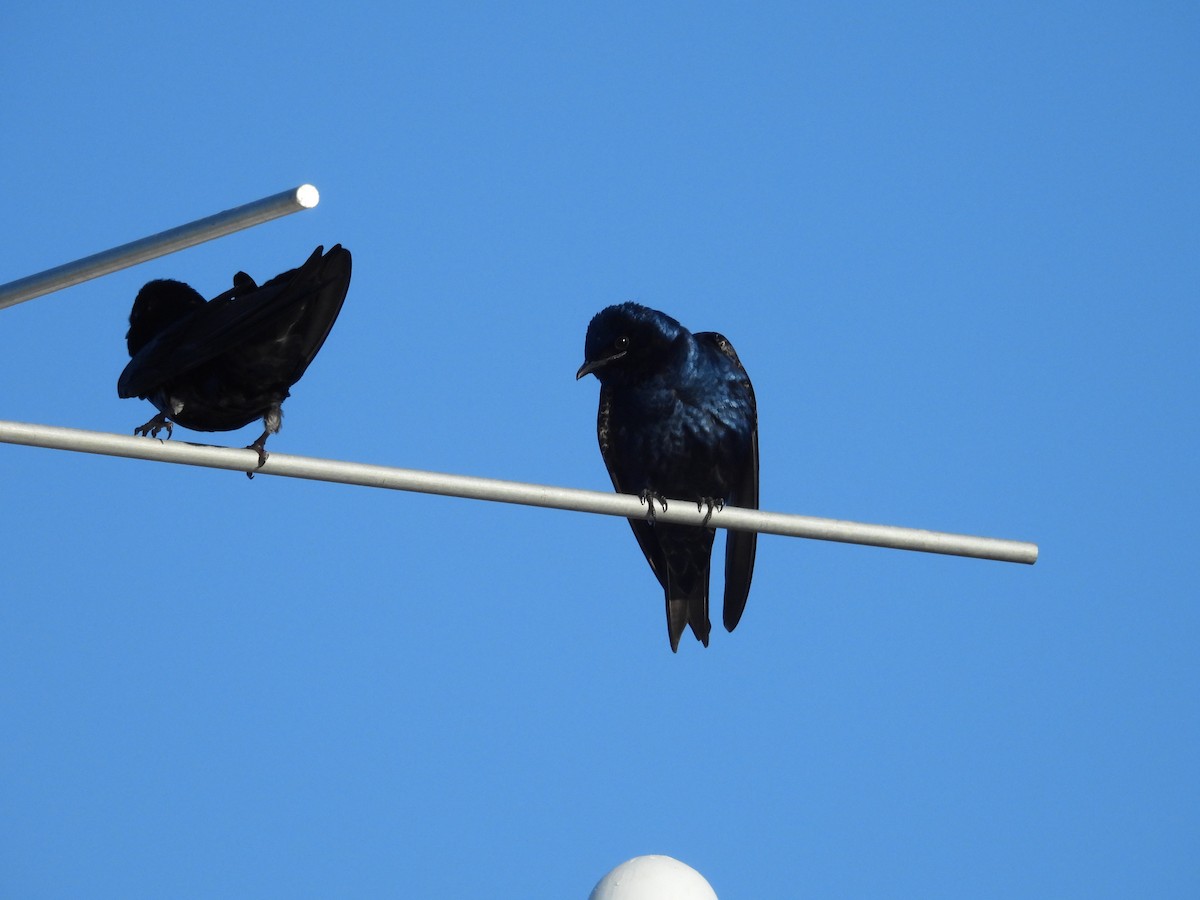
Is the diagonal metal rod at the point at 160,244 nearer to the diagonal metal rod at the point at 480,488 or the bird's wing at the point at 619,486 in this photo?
the diagonal metal rod at the point at 480,488

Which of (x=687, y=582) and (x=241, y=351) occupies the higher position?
(x=241, y=351)

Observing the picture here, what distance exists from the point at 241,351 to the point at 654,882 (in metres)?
2.78

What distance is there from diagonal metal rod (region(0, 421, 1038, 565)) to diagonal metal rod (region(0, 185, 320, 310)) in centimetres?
51

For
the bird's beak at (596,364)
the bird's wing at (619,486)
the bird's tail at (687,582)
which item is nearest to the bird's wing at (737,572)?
the bird's tail at (687,582)

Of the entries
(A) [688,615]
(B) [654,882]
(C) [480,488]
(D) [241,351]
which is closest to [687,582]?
(A) [688,615]

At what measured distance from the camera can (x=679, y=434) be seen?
8.30 meters

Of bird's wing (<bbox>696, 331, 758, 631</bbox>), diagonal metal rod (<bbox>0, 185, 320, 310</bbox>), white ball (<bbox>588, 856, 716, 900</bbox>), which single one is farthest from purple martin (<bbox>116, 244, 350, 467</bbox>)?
bird's wing (<bbox>696, 331, 758, 631</bbox>)

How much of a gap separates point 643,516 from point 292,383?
2.23 meters

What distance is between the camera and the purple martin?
Answer: 250 inches

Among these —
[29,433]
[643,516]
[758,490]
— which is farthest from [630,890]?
[758,490]

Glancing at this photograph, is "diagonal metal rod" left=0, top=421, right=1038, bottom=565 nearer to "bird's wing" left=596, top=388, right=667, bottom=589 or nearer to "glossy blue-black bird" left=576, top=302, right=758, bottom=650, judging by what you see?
"glossy blue-black bird" left=576, top=302, right=758, bottom=650

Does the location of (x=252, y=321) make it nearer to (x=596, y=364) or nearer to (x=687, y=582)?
(x=596, y=364)

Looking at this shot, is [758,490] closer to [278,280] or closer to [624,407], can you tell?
[624,407]

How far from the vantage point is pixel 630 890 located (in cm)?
567
